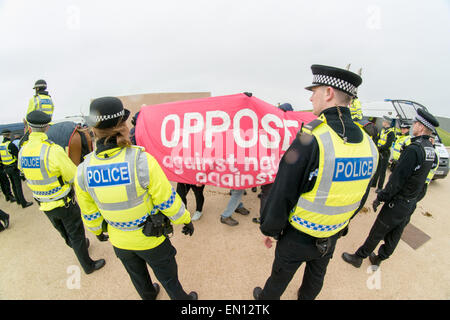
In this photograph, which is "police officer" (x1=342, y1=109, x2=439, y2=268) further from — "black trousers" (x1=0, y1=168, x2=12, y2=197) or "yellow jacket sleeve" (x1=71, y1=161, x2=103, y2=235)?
"black trousers" (x1=0, y1=168, x2=12, y2=197)

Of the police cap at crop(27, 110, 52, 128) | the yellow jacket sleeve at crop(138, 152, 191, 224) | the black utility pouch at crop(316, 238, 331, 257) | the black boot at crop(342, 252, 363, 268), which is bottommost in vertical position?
the black boot at crop(342, 252, 363, 268)

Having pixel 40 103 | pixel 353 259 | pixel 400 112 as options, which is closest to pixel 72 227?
pixel 40 103

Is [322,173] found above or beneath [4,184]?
above

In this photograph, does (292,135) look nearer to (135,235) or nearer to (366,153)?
(366,153)

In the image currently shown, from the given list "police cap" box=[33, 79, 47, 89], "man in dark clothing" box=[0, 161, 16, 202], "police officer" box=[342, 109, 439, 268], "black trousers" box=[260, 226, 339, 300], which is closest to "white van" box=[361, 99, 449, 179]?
"police officer" box=[342, 109, 439, 268]

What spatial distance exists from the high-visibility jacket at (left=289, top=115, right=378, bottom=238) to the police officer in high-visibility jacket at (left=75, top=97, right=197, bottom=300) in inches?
44.3

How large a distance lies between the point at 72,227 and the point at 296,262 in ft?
9.73

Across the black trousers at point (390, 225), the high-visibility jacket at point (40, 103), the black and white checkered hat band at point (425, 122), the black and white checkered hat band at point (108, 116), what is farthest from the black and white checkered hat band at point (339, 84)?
the high-visibility jacket at point (40, 103)

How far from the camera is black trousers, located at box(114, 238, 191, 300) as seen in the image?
1688 mm

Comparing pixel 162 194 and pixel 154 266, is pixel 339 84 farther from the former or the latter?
pixel 154 266

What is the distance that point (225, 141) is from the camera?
305 cm

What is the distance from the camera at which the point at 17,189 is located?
4.50 meters
